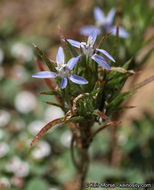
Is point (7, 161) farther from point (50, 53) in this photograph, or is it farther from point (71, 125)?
point (50, 53)

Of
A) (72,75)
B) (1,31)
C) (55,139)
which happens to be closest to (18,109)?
(55,139)

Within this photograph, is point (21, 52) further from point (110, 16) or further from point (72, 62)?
point (72, 62)

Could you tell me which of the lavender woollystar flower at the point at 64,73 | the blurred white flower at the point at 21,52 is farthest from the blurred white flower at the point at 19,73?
the lavender woollystar flower at the point at 64,73

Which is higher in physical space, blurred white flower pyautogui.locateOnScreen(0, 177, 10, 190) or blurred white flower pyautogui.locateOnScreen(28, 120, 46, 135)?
blurred white flower pyautogui.locateOnScreen(28, 120, 46, 135)

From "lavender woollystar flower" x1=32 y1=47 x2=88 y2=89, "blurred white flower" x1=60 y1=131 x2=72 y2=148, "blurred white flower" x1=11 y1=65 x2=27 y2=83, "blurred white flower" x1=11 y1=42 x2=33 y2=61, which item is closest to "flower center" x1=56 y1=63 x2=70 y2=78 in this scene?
"lavender woollystar flower" x1=32 y1=47 x2=88 y2=89

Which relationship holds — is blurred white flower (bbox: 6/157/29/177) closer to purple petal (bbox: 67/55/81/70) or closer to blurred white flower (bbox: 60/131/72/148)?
blurred white flower (bbox: 60/131/72/148)

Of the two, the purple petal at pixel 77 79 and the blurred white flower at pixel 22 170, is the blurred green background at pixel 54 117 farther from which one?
the purple petal at pixel 77 79
